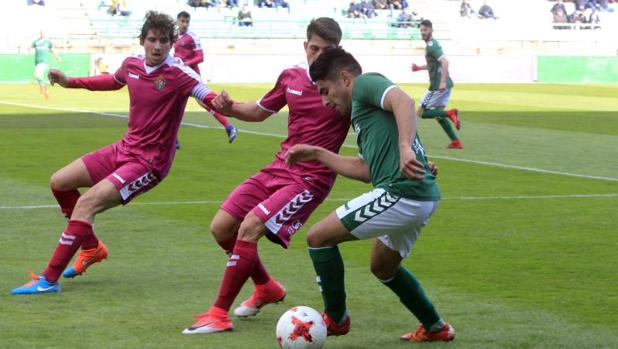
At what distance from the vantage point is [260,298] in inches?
309

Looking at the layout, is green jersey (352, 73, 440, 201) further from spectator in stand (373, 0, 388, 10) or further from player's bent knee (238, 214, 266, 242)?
spectator in stand (373, 0, 388, 10)

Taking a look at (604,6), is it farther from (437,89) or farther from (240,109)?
(240,109)

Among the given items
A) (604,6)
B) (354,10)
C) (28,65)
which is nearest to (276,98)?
(28,65)

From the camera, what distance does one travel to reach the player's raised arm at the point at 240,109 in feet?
26.3

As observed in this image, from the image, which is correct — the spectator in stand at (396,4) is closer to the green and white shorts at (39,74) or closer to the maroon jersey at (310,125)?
the green and white shorts at (39,74)

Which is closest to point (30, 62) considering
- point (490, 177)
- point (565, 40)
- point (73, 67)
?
point (73, 67)

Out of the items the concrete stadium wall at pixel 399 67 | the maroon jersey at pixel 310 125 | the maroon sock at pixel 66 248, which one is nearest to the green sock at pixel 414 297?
the maroon jersey at pixel 310 125

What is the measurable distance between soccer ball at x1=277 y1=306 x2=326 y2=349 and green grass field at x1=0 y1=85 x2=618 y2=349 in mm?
265

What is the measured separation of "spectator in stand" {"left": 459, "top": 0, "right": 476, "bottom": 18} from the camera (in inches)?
2399

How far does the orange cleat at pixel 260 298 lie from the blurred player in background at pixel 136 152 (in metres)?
1.36

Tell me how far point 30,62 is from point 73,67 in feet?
5.65

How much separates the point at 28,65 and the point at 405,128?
4202 centimetres

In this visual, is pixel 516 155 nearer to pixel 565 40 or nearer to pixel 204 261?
pixel 204 261

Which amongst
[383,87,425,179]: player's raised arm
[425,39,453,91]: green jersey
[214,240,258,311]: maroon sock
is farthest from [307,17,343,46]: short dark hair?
[425,39,453,91]: green jersey
